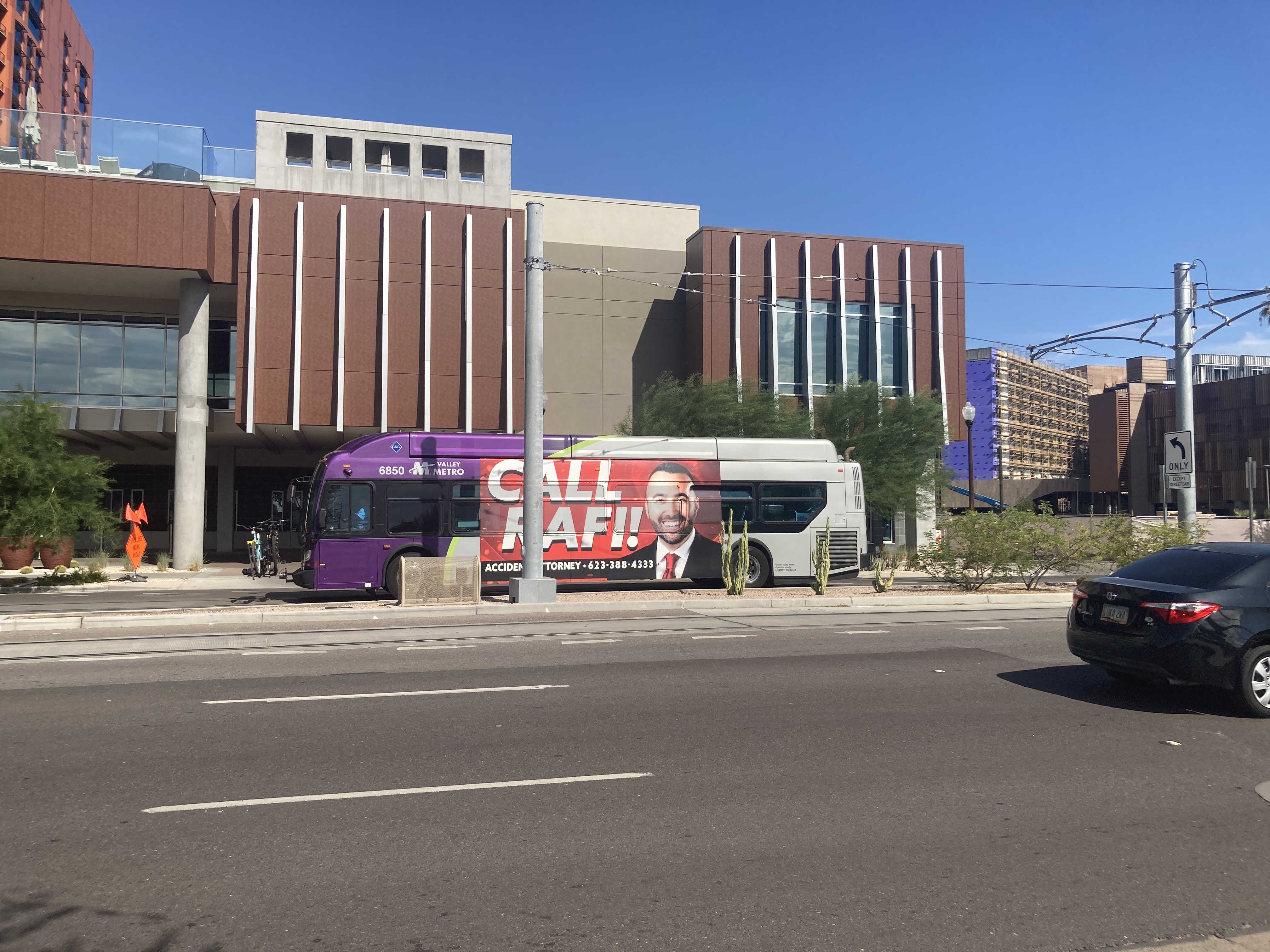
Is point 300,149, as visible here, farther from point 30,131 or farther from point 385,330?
point 385,330

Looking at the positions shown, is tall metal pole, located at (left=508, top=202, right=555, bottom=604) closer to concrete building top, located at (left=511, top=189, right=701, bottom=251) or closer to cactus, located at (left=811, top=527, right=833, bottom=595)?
cactus, located at (left=811, top=527, right=833, bottom=595)

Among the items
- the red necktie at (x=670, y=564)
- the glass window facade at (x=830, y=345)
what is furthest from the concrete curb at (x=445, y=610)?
the glass window facade at (x=830, y=345)

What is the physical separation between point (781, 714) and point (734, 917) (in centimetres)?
399

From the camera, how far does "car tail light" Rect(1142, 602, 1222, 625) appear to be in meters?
7.93

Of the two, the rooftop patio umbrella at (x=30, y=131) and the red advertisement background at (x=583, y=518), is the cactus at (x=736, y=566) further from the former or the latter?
the rooftop patio umbrella at (x=30, y=131)

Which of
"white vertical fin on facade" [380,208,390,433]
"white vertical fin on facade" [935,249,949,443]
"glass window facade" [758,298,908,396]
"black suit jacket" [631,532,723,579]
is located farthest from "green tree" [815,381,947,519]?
"white vertical fin on facade" [380,208,390,433]

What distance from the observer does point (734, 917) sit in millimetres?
4086

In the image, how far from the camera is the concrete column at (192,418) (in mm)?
30219

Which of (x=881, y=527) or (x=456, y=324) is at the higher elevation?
(x=456, y=324)

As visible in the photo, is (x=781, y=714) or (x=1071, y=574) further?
(x=1071, y=574)

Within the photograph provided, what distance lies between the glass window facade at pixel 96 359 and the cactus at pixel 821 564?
76.3 ft

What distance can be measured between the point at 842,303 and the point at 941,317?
4275 mm

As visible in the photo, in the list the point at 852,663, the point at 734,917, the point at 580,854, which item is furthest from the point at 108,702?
the point at 852,663

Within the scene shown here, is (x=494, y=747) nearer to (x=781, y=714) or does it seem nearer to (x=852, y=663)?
(x=781, y=714)
